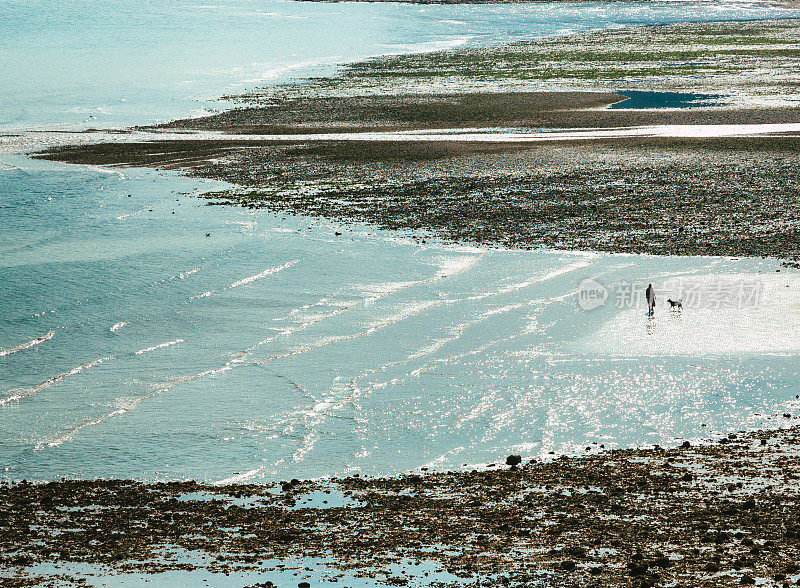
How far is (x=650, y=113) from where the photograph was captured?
5459 cm

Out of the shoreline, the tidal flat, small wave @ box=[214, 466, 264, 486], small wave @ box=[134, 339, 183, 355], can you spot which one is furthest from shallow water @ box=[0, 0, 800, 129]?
small wave @ box=[214, 466, 264, 486]

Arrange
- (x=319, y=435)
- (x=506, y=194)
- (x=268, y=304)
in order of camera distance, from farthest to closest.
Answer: (x=506, y=194), (x=268, y=304), (x=319, y=435)

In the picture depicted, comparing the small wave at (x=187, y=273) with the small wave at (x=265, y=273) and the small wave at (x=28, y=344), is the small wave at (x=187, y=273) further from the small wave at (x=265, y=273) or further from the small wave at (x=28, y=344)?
the small wave at (x=28, y=344)

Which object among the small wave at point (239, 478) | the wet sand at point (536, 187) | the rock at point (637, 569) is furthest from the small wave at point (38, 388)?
the rock at point (637, 569)

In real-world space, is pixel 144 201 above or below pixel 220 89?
below

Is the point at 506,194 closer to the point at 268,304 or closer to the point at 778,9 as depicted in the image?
the point at 268,304

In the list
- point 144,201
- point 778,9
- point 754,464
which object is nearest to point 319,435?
point 754,464

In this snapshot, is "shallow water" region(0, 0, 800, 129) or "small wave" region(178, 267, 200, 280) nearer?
"small wave" region(178, 267, 200, 280)

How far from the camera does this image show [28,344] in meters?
22.4

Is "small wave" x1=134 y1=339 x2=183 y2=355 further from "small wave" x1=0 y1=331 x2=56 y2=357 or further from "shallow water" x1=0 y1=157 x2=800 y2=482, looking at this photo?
"small wave" x1=0 y1=331 x2=56 y2=357

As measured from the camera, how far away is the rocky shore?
38.7 feet

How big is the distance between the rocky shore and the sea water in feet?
3.53

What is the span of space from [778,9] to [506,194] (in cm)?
15921

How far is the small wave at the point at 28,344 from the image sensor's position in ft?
71.8
